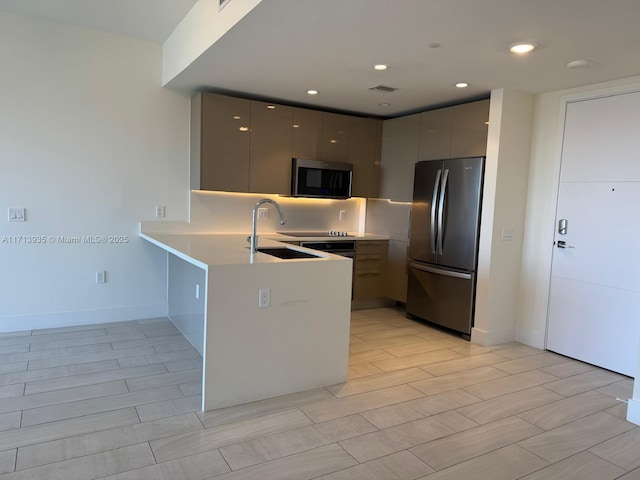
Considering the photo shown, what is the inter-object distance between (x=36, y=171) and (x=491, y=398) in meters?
4.15

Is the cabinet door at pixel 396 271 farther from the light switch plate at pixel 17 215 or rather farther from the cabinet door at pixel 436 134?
the light switch plate at pixel 17 215

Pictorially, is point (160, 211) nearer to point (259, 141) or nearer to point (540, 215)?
point (259, 141)

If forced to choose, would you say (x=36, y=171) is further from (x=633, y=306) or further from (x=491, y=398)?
(x=633, y=306)

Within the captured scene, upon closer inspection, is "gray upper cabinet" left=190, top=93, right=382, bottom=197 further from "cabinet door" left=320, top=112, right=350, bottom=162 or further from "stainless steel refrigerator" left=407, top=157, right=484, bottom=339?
"stainless steel refrigerator" left=407, top=157, right=484, bottom=339

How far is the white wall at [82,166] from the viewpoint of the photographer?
380 centimetres

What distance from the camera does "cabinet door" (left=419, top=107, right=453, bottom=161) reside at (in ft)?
14.3

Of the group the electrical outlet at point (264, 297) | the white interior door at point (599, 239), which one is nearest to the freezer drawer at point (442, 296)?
the white interior door at point (599, 239)

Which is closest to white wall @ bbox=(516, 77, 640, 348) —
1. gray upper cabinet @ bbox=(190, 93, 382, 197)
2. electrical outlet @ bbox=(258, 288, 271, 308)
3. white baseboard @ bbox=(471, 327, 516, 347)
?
white baseboard @ bbox=(471, 327, 516, 347)

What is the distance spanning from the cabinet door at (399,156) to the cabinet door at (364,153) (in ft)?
0.30

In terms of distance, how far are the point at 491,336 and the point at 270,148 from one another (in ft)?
9.39

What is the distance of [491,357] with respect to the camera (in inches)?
149

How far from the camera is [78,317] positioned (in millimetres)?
4172

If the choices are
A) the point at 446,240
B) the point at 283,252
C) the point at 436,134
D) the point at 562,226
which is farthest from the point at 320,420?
the point at 436,134

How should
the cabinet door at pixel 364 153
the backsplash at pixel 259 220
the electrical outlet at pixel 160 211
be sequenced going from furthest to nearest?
the cabinet door at pixel 364 153, the backsplash at pixel 259 220, the electrical outlet at pixel 160 211
